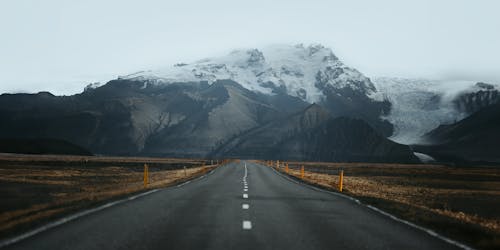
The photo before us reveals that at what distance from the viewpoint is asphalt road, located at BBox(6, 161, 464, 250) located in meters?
11.7

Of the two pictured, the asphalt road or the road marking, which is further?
the road marking

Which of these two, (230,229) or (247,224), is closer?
(230,229)

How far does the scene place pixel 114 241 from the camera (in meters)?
11.8

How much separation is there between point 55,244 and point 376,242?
674 cm

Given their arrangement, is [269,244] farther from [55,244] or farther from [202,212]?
[202,212]

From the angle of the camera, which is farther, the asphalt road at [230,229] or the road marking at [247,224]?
the road marking at [247,224]

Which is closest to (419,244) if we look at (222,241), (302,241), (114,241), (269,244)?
(302,241)

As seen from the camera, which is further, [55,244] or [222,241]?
[222,241]

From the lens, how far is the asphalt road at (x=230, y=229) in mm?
11656

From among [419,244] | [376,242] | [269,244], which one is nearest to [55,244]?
[269,244]

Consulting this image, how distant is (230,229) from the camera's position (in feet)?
46.0

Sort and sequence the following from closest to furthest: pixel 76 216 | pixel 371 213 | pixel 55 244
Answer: pixel 55 244
pixel 76 216
pixel 371 213

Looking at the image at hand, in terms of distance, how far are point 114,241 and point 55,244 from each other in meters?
1.19

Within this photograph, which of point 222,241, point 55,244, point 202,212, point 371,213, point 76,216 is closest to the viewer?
point 55,244
